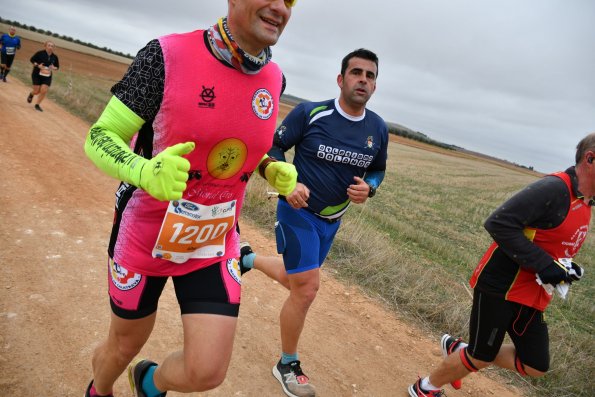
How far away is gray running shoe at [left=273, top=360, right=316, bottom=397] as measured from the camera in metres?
3.10

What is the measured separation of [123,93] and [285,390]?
2.44 meters

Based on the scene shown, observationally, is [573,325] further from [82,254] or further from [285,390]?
[82,254]

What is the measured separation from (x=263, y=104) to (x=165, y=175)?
70 centimetres

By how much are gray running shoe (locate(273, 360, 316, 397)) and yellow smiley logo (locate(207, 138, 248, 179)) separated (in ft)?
6.17

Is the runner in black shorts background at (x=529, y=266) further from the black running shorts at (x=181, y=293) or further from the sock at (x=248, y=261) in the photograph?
the sock at (x=248, y=261)

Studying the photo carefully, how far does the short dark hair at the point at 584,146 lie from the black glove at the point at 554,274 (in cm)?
77

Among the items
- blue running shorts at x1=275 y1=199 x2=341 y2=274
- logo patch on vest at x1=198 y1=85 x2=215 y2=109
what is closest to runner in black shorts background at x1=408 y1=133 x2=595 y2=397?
blue running shorts at x1=275 y1=199 x2=341 y2=274

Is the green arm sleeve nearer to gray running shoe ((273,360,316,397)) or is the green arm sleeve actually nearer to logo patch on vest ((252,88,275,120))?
logo patch on vest ((252,88,275,120))

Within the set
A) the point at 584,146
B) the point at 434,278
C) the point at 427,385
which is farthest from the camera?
the point at 434,278

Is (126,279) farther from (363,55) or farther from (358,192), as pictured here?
(363,55)

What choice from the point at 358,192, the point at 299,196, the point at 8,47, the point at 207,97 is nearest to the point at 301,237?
the point at 299,196

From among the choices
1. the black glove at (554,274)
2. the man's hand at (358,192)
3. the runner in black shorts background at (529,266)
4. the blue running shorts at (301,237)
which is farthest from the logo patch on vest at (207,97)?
the black glove at (554,274)

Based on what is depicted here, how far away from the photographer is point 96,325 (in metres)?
3.28

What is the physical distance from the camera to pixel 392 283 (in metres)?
5.28
